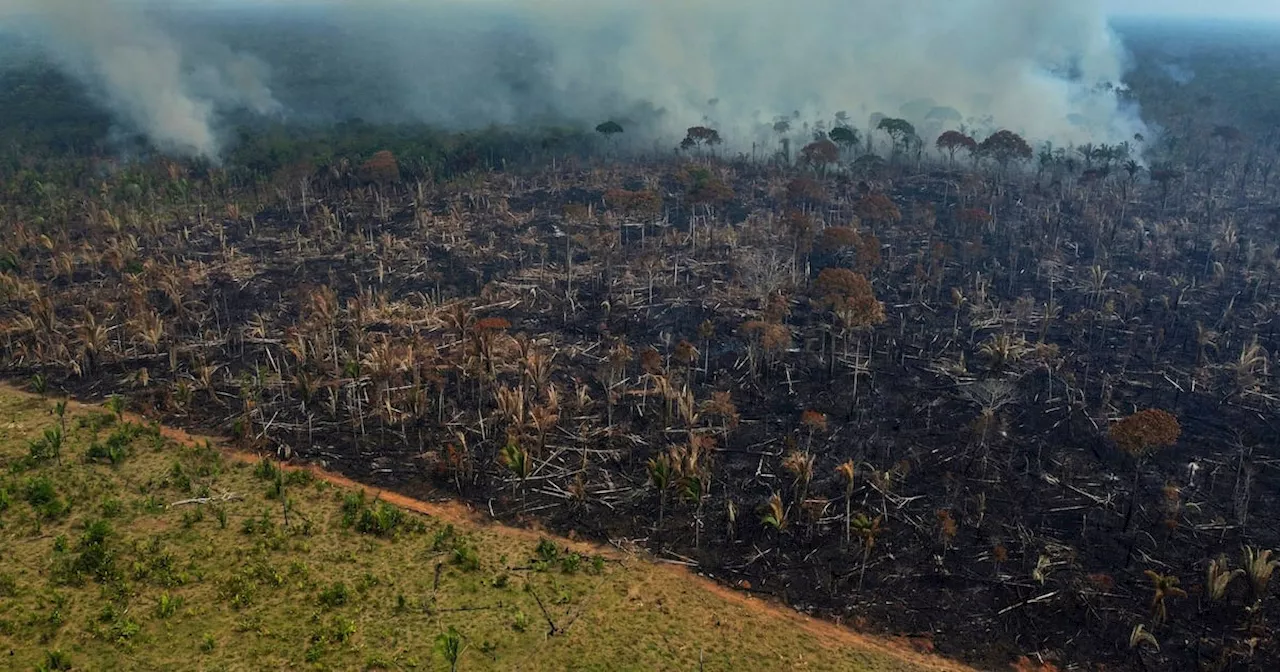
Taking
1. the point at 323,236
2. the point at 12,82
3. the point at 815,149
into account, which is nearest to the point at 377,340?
the point at 323,236

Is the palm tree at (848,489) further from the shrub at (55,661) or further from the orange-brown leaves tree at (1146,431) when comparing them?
the shrub at (55,661)

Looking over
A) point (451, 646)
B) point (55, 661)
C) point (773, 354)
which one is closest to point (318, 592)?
point (451, 646)

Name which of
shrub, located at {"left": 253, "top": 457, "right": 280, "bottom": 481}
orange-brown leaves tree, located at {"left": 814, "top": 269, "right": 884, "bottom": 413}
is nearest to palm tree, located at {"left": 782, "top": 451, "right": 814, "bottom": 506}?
orange-brown leaves tree, located at {"left": 814, "top": 269, "right": 884, "bottom": 413}

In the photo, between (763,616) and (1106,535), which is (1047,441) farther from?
(763,616)

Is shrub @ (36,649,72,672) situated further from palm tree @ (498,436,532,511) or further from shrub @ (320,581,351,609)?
palm tree @ (498,436,532,511)

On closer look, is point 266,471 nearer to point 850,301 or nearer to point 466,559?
point 466,559

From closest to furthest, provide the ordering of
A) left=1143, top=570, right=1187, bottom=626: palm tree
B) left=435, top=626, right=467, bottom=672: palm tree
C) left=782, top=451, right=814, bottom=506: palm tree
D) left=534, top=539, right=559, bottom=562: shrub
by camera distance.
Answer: left=435, top=626, right=467, bottom=672: palm tree → left=1143, top=570, right=1187, bottom=626: palm tree → left=534, top=539, right=559, bottom=562: shrub → left=782, top=451, right=814, bottom=506: palm tree
